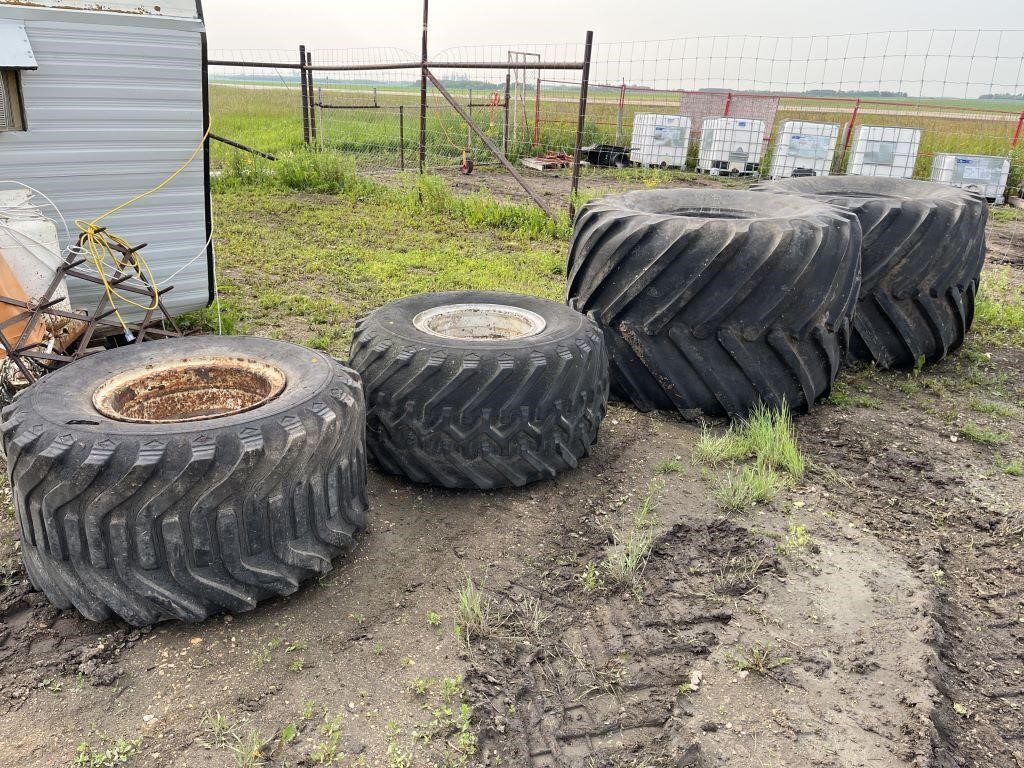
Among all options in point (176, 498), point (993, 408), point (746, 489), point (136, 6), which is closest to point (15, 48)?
point (136, 6)

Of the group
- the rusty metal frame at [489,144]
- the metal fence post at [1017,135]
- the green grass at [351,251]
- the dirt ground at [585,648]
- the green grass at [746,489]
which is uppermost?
the metal fence post at [1017,135]

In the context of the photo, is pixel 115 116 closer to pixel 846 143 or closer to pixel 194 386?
pixel 194 386

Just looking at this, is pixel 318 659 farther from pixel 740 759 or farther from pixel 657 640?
pixel 740 759

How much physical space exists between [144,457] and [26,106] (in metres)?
2.94

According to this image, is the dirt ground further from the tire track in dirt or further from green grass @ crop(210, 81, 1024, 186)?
green grass @ crop(210, 81, 1024, 186)

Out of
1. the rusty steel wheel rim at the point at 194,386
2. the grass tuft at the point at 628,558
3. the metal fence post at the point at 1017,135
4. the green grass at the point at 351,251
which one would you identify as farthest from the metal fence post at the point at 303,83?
the metal fence post at the point at 1017,135

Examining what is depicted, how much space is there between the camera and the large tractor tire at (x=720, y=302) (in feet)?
10.9

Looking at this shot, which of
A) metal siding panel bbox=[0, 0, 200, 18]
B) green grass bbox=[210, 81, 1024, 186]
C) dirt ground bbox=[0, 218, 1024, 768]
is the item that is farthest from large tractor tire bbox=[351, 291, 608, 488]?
green grass bbox=[210, 81, 1024, 186]

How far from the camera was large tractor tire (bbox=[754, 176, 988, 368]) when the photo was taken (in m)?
4.03

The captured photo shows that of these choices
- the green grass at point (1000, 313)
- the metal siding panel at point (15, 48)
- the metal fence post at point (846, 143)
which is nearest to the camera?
the metal siding panel at point (15, 48)

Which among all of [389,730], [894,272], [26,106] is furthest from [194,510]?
[894,272]

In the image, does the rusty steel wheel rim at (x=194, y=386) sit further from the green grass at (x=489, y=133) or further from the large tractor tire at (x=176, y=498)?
the green grass at (x=489, y=133)

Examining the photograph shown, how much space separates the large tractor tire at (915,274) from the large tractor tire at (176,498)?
3110 mm

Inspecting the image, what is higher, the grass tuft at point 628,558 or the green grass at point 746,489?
the green grass at point 746,489
